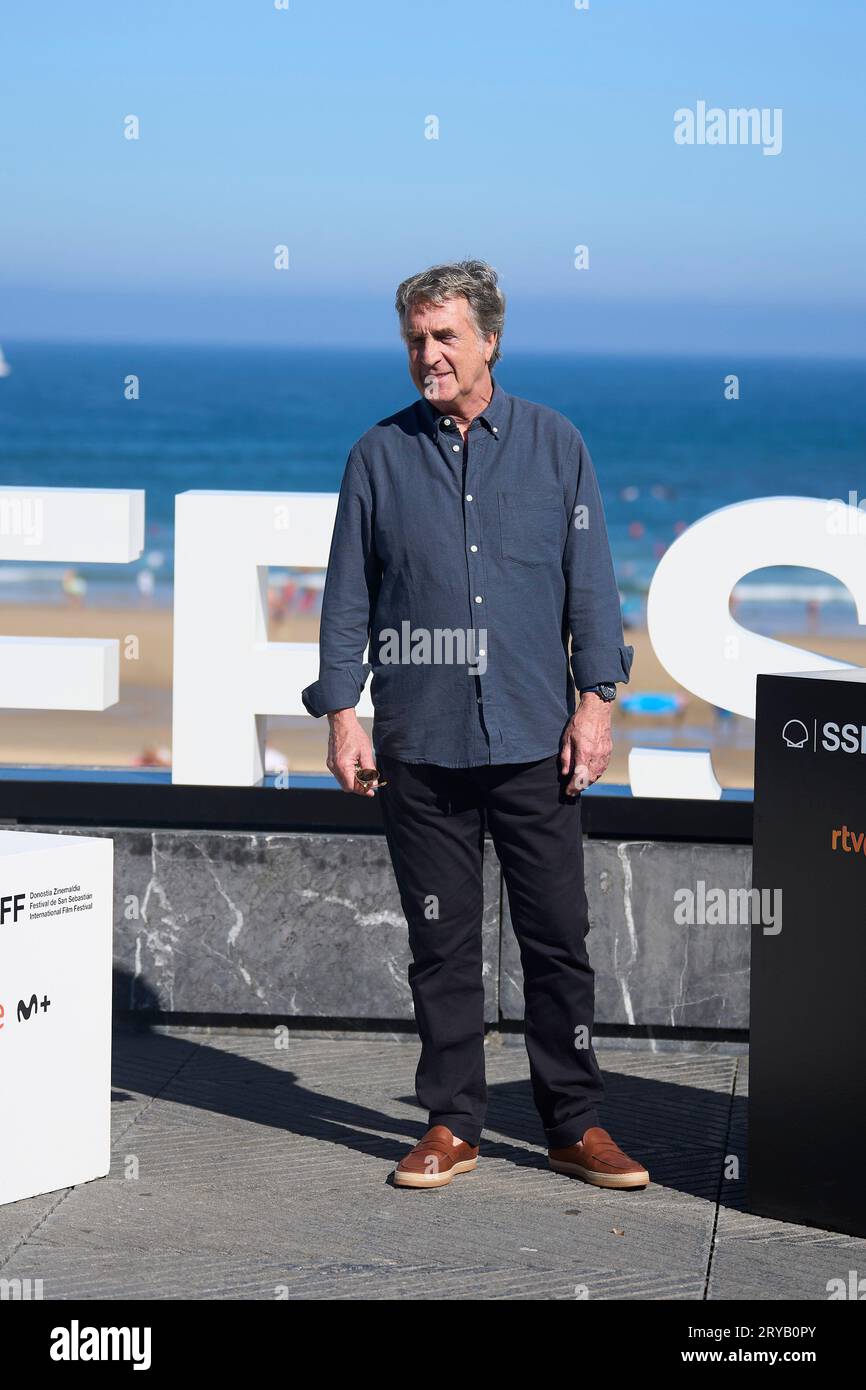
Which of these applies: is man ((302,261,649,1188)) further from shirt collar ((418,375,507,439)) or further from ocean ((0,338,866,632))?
ocean ((0,338,866,632))

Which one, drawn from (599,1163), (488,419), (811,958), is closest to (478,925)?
(599,1163)

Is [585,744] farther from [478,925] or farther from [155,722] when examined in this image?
[155,722]

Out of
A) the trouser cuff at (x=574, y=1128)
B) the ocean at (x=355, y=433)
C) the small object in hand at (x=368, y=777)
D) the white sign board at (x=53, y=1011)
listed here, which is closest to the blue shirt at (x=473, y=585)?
the small object in hand at (x=368, y=777)

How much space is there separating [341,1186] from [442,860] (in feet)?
2.85

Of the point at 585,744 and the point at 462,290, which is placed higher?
the point at 462,290

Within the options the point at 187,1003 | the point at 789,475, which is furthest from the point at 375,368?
the point at 187,1003

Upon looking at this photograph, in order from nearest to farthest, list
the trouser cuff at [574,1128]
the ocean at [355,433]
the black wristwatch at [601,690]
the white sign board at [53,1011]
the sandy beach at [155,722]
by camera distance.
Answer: the white sign board at [53,1011] → the black wristwatch at [601,690] → the trouser cuff at [574,1128] → the sandy beach at [155,722] → the ocean at [355,433]

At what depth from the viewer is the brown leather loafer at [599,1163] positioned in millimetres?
4539

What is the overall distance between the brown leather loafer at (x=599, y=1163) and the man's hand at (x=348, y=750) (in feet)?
3.50

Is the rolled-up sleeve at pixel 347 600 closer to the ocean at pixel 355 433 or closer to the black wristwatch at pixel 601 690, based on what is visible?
the black wristwatch at pixel 601 690

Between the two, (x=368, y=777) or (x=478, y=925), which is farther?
(x=478, y=925)

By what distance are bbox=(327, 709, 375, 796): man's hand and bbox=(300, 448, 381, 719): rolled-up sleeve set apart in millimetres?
37

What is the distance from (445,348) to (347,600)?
0.67 metres

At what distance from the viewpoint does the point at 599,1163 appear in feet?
15.0
